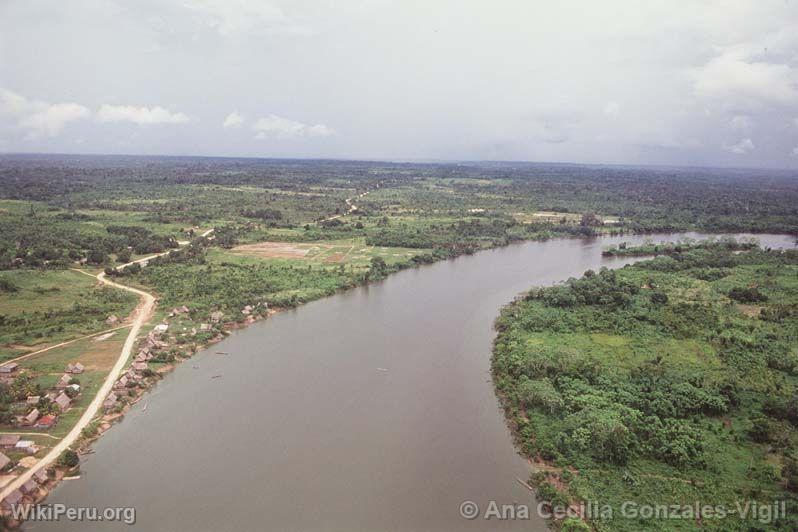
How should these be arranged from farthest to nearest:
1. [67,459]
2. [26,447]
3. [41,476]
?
[26,447], [67,459], [41,476]

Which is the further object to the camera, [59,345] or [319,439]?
[59,345]

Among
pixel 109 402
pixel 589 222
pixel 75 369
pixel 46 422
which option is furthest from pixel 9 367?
pixel 589 222

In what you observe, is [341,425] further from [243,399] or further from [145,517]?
[145,517]

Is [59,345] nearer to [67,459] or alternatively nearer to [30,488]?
[67,459]

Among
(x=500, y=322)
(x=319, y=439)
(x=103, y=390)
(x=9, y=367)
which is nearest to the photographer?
(x=319, y=439)

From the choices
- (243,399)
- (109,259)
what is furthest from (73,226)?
(243,399)
